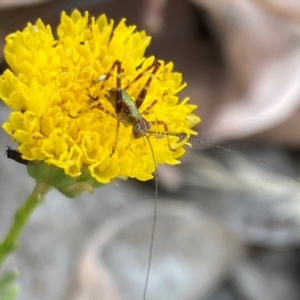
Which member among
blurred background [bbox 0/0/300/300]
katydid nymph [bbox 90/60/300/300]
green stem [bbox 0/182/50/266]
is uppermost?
katydid nymph [bbox 90/60/300/300]

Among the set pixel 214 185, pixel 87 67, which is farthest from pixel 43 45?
pixel 214 185

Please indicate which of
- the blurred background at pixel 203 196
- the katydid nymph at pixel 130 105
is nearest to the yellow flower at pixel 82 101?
the katydid nymph at pixel 130 105

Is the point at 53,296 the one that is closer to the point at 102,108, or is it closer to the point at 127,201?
the point at 127,201

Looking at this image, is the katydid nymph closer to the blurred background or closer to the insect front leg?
the insect front leg

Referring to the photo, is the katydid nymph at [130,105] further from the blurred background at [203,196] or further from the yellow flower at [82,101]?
the blurred background at [203,196]

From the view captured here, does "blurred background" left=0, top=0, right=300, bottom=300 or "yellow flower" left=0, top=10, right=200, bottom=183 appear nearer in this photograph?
"yellow flower" left=0, top=10, right=200, bottom=183

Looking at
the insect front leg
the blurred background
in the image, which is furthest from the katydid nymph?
the blurred background

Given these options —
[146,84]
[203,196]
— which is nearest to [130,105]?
[146,84]
